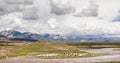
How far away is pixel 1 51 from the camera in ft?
445

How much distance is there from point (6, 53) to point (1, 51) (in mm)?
3175

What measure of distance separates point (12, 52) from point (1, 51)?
7058 mm

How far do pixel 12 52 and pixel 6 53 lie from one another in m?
6.34

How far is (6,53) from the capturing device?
13475 centimetres

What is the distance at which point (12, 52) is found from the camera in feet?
462
